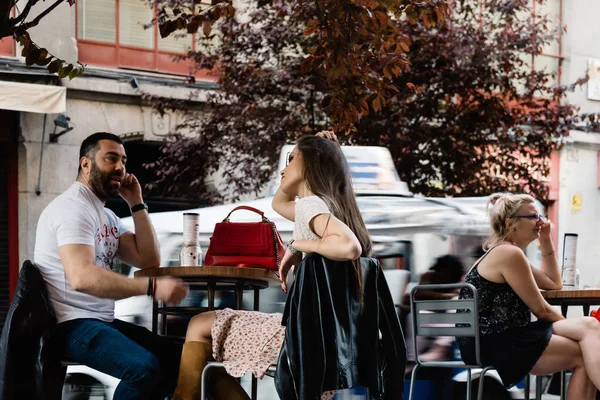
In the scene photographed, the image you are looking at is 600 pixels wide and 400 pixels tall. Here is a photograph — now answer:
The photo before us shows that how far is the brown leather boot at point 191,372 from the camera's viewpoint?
16.7 ft

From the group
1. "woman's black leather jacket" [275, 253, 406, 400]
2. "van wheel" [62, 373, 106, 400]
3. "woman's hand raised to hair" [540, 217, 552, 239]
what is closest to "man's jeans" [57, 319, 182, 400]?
"woman's black leather jacket" [275, 253, 406, 400]

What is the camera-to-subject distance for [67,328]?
16.5 feet

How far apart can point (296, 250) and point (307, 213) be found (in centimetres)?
30

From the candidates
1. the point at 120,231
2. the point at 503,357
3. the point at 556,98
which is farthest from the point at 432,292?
the point at 556,98

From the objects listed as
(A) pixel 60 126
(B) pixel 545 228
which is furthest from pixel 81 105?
(B) pixel 545 228

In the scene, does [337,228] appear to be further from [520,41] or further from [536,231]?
[520,41]

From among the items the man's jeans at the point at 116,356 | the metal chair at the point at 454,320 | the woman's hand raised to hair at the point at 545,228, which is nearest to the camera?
the man's jeans at the point at 116,356

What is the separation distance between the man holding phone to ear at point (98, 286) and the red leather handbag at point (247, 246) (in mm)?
550

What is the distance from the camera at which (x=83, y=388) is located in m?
7.73

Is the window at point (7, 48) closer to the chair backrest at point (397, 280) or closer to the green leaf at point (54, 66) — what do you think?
the chair backrest at point (397, 280)

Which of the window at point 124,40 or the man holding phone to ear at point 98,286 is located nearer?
the man holding phone to ear at point 98,286

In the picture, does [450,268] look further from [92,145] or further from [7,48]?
[7,48]

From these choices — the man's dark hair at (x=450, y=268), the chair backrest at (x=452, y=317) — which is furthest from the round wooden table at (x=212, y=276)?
the man's dark hair at (x=450, y=268)

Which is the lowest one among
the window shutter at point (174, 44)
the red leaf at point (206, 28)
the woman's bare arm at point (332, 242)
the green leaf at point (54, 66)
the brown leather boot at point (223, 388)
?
the brown leather boot at point (223, 388)
